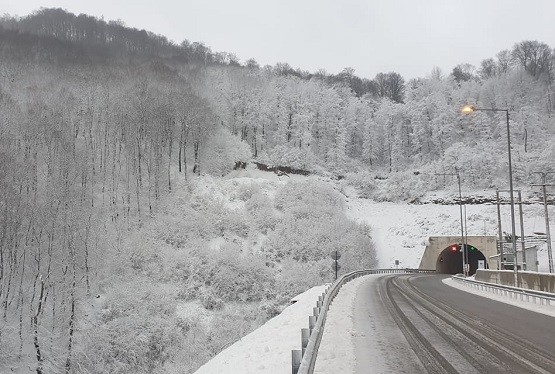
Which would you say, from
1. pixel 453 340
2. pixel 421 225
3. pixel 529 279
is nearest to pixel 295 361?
pixel 453 340

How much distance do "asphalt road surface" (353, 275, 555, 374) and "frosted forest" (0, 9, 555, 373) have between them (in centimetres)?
1872

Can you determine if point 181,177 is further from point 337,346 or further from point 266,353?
point 337,346

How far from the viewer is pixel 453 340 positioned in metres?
10.3

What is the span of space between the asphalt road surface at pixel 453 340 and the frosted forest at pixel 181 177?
737 inches

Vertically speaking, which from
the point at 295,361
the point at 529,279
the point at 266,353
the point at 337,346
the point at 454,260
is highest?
the point at 295,361

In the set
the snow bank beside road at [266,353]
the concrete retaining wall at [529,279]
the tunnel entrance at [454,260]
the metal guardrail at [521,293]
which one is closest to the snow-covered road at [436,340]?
Answer: the snow bank beside road at [266,353]

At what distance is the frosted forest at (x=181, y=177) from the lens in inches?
1310

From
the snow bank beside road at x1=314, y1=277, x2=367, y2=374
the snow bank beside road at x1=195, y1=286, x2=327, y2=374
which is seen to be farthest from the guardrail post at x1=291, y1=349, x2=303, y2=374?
the snow bank beside road at x1=195, y1=286, x2=327, y2=374

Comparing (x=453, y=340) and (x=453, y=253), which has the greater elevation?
(x=453, y=340)

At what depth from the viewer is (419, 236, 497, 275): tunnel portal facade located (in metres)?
55.0

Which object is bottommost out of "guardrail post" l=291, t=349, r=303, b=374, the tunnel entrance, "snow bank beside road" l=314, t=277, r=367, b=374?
the tunnel entrance

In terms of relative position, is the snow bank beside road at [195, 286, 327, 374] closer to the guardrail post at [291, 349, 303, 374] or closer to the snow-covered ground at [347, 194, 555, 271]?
the guardrail post at [291, 349, 303, 374]

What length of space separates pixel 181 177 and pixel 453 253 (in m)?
44.8

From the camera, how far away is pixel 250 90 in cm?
8925
